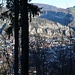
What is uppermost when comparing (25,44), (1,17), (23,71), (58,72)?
(1,17)

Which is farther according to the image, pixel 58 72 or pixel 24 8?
pixel 58 72

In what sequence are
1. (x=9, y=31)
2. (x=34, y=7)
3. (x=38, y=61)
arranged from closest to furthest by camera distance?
(x=34, y=7)
(x=9, y=31)
(x=38, y=61)

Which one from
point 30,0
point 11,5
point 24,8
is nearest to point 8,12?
point 11,5

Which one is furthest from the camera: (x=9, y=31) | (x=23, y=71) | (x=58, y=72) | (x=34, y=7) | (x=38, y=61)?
(x=58, y=72)

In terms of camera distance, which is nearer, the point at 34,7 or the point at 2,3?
the point at 34,7

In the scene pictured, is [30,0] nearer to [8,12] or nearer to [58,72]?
[8,12]

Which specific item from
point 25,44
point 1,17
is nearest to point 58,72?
point 1,17

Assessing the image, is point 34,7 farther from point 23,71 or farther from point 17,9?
point 23,71

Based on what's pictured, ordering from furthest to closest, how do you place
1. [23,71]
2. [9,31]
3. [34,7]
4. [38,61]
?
[38,61], [9,31], [34,7], [23,71]

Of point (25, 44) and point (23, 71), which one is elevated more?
point (25, 44)
